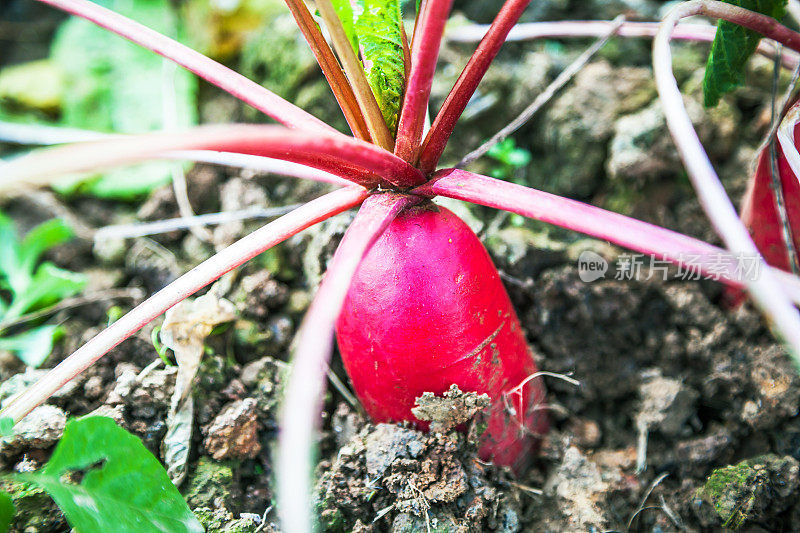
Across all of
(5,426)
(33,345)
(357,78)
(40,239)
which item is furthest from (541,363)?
(40,239)

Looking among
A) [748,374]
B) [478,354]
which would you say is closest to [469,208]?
[478,354]

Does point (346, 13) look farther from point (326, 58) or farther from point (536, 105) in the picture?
point (536, 105)

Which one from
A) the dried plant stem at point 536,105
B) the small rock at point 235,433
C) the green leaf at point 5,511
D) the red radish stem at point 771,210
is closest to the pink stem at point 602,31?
the dried plant stem at point 536,105

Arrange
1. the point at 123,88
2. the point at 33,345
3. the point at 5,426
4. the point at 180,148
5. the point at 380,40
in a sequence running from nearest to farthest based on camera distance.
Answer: the point at 180,148 → the point at 5,426 → the point at 380,40 → the point at 33,345 → the point at 123,88

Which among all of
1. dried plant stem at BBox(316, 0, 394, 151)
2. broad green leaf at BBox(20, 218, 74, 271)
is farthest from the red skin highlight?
broad green leaf at BBox(20, 218, 74, 271)

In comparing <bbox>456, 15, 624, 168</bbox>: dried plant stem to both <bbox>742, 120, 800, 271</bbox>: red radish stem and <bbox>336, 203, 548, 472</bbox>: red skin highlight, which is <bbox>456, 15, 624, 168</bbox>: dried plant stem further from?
<bbox>742, 120, 800, 271</bbox>: red radish stem

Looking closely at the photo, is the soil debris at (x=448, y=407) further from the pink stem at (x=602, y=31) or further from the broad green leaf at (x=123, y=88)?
the broad green leaf at (x=123, y=88)
